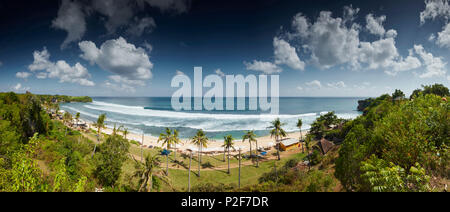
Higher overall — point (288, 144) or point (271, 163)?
point (288, 144)

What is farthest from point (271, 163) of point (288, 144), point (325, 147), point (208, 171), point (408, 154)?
point (408, 154)

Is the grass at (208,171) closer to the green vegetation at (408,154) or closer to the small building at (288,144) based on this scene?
the small building at (288,144)

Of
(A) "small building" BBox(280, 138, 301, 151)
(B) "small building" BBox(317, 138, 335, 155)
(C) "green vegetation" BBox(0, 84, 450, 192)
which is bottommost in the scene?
(A) "small building" BBox(280, 138, 301, 151)

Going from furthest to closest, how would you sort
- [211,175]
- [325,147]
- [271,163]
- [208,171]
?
1. [325,147]
2. [271,163]
3. [208,171]
4. [211,175]

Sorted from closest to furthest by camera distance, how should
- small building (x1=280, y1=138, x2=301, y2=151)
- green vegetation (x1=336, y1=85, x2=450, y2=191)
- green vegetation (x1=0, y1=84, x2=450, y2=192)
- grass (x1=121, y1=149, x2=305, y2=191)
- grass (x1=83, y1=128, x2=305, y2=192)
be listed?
green vegetation (x1=336, y1=85, x2=450, y2=191), green vegetation (x1=0, y1=84, x2=450, y2=192), grass (x1=83, y1=128, x2=305, y2=192), grass (x1=121, y1=149, x2=305, y2=191), small building (x1=280, y1=138, x2=301, y2=151)

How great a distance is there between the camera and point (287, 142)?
38.6 m

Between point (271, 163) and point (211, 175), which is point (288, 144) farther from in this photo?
point (211, 175)

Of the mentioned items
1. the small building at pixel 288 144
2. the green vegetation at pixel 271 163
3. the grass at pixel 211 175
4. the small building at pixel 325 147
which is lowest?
the grass at pixel 211 175

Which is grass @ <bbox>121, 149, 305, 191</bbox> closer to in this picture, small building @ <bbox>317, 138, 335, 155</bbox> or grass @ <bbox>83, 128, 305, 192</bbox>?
grass @ <bbox>83, 128, 305, 192</bbox>

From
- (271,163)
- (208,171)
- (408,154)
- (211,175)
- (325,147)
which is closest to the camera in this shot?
(408,154)

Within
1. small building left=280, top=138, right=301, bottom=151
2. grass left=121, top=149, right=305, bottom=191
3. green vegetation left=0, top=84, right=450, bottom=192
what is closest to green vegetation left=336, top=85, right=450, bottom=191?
green vegetation left=0, top=84, right=450, bottom=192

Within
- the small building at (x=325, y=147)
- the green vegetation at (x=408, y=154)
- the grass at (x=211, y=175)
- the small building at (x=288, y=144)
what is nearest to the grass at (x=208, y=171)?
the grass at (x=211, y=175)

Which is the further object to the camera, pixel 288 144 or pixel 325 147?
pixel 288 144
